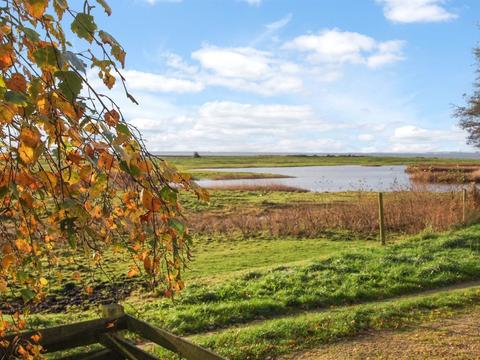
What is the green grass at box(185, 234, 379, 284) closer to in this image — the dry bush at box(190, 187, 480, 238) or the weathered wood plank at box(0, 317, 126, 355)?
the dry bush at box(190, 187, 480, 238)

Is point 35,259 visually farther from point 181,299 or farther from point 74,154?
point 181,299

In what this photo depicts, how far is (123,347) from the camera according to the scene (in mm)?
4461

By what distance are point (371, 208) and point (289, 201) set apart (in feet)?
30.1

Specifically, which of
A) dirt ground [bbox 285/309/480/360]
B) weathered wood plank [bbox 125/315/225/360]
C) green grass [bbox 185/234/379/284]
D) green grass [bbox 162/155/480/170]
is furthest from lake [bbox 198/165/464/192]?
green grass [bbox 162/155/480/170]

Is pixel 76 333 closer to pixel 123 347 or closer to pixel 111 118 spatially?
pixel 123 347

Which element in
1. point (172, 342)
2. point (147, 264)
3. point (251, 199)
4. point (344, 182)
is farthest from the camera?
point (344, 182)

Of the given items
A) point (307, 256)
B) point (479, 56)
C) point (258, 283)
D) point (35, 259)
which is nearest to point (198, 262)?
point (307, 256)

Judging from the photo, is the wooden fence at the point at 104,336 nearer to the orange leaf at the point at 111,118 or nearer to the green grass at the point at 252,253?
the orange leaf at the point at 111,118

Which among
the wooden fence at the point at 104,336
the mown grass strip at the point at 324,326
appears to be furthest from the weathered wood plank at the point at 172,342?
the mown grass strip at the point at 324,326

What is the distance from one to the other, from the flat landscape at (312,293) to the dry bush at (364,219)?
0.43ft

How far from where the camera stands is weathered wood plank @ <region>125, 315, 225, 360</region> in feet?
11.6

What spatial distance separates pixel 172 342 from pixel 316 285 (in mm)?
5894

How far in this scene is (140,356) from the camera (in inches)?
170

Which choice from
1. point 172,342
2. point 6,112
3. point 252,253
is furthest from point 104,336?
point 252,253
